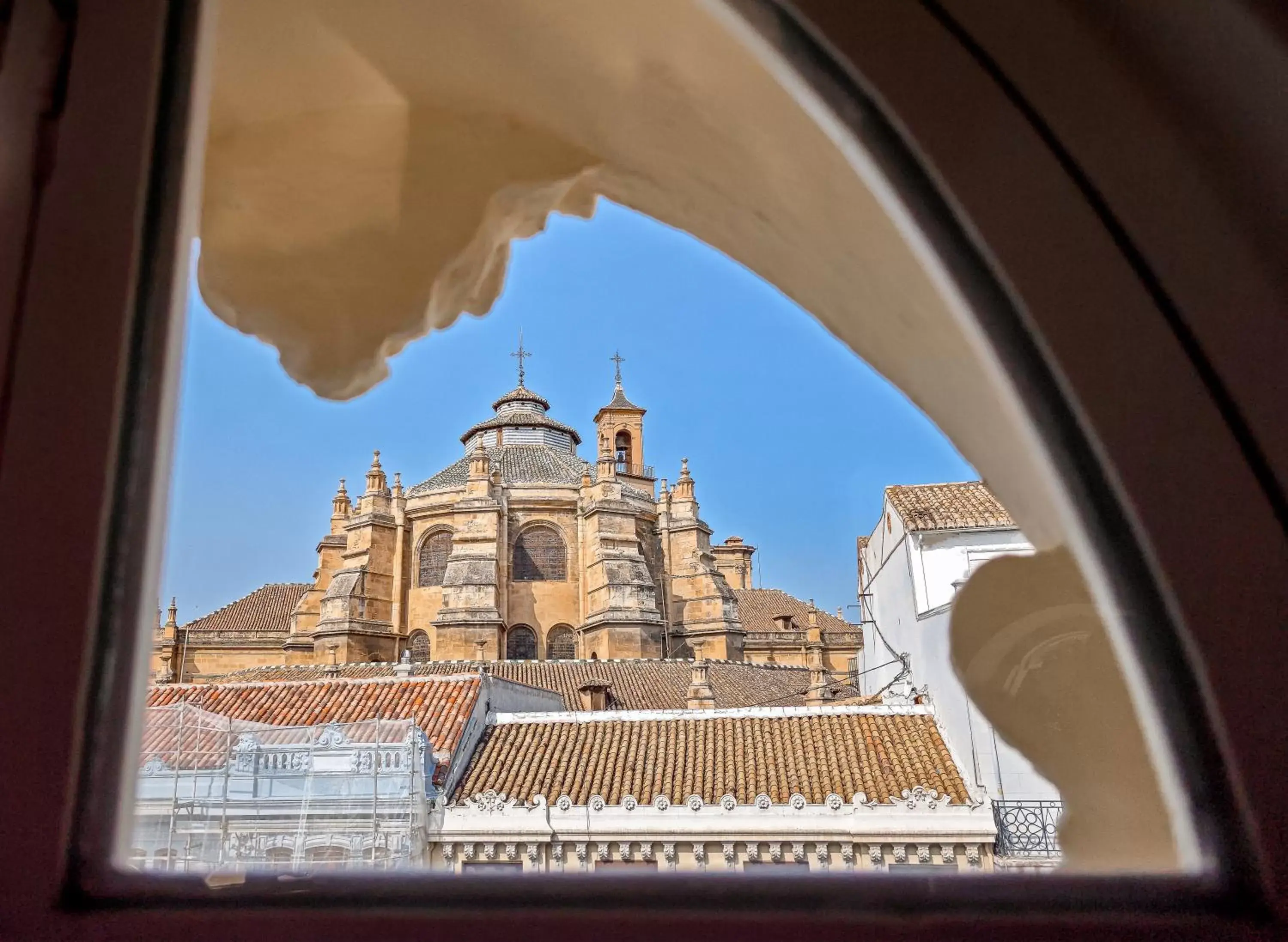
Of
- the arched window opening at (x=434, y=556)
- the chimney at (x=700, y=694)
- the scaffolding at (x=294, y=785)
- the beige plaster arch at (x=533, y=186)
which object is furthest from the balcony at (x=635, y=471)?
the beige plaster arch at (x=533, y=186)

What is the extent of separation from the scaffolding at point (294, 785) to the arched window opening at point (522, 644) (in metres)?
12.4

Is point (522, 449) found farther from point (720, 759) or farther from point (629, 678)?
point (720, 759)

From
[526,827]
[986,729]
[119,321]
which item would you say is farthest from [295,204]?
[986,729]

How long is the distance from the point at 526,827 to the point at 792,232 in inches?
236

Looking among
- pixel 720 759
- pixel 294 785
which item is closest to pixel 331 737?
pixel 294 785

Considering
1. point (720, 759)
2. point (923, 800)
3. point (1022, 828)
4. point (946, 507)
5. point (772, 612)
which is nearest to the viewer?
point (1022, 828)

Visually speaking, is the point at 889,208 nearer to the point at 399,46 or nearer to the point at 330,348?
the point at 399,46

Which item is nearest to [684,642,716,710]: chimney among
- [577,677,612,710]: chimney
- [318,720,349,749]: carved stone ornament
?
[577,677,612,710]: chimney

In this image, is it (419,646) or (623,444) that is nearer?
(419,646)

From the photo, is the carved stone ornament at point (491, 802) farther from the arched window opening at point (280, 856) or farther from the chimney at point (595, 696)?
the chimney at point (595, 696)

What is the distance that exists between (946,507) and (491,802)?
459 cm

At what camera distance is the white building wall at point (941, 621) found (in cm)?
622

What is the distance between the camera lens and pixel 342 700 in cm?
934

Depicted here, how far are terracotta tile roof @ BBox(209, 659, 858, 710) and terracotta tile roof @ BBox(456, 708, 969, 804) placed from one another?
4292mm
